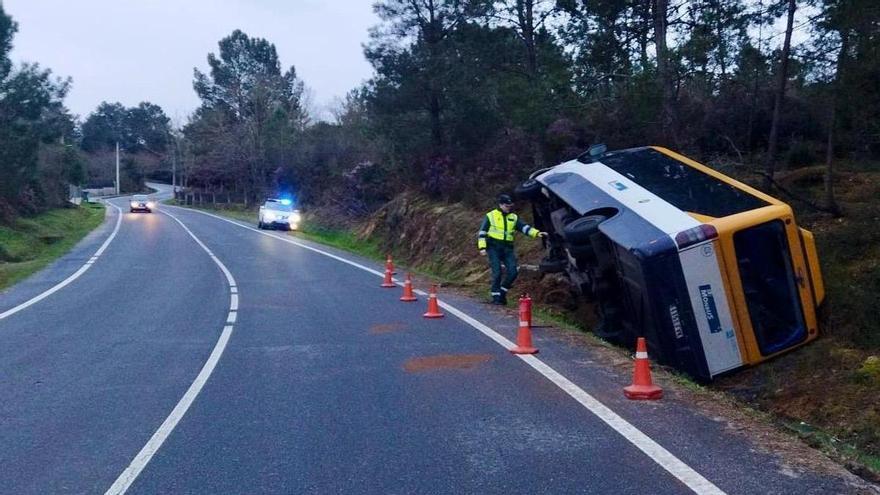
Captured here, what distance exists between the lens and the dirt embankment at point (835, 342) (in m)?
8.95

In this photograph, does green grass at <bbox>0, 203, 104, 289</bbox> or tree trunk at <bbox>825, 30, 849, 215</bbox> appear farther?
green grass at <bbox>0, 203, 104, 289</bbox>

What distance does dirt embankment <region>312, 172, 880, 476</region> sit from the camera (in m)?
8.95

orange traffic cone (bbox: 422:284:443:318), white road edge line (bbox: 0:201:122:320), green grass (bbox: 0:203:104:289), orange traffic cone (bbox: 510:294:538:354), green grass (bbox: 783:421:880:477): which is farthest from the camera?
green grass (bbox: 0:203:104:289)

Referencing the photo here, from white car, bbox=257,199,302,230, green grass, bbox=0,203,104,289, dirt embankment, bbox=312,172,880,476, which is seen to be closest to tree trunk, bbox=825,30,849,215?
dirt embankment, bbox=312,172,880,476

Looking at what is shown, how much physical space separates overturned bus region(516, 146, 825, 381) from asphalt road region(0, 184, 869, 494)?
100 cm

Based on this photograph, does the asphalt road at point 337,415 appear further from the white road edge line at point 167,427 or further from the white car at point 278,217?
the white car at point 278,217

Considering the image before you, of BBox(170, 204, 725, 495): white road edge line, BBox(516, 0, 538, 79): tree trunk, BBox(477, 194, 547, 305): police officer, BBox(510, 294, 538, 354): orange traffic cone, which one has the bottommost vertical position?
BBox(170, 204, 725, 495): white road edge line

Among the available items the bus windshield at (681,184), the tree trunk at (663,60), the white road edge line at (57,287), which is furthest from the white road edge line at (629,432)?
the white road edge line at (57,287)

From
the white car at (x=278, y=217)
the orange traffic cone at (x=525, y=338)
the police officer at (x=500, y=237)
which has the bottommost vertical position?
the orange traffic cone at (x=525, y=338)

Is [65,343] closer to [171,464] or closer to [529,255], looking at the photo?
[171,464]

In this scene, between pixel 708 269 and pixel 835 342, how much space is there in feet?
6.38

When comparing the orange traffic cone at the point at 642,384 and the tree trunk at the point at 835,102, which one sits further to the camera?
the tree trunk at the point at 835,102

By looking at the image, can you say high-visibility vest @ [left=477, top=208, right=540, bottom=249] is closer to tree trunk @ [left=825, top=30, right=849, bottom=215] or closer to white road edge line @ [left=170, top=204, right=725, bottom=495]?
white road edge line @ [left=170, top=204, right=725, bottom=495]

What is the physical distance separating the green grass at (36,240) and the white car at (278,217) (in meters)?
8.90
